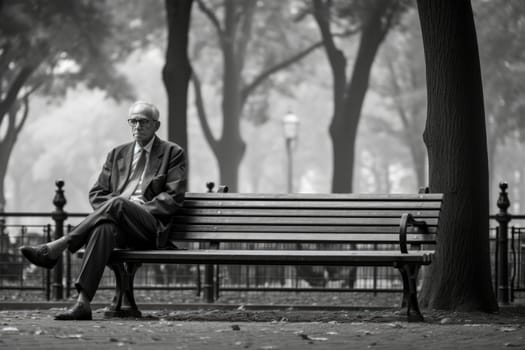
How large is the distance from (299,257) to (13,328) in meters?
2.13

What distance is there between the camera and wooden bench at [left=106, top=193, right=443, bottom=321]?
8.91m

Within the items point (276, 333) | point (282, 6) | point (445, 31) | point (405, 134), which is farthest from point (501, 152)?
point (276, 333)

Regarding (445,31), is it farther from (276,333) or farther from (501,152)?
(501,152)

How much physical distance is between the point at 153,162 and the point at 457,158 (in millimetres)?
2881

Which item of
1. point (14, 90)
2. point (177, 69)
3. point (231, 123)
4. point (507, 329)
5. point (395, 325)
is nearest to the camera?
point (507, 329)

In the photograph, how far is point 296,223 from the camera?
9.26 metres

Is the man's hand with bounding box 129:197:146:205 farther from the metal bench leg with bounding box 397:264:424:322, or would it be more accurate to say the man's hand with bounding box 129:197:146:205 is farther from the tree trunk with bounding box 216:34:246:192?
the tree trunk with bounding box 216:34:246:192

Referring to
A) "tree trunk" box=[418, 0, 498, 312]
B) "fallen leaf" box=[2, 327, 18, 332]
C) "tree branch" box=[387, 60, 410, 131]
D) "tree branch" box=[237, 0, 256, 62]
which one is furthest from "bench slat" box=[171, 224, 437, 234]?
"tree branch" box=[387, 60, 410, 131]

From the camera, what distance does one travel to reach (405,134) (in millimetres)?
39219

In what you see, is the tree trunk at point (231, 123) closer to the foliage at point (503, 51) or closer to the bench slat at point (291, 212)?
the foliage at point (503, 51)

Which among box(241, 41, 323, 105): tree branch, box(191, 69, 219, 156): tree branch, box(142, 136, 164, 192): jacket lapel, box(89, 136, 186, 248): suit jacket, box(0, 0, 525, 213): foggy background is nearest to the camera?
box(89, 136, 186, 248): suit jacket

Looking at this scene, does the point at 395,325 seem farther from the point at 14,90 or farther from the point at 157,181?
the point at 14,90

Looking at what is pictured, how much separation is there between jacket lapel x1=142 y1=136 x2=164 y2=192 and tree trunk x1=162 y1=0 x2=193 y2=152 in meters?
9.50

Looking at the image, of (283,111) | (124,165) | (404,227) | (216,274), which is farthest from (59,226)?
(283,111)
